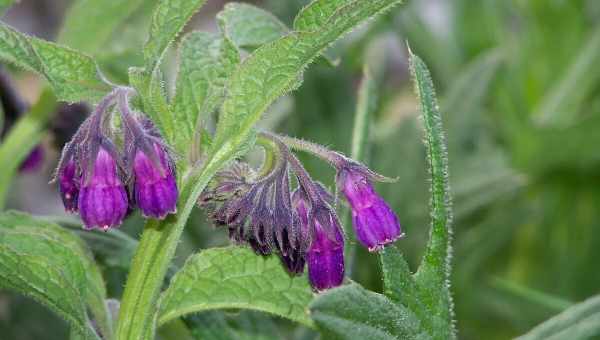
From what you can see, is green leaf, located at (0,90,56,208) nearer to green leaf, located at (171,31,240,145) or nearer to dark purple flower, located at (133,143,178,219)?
green leaf, located at (171,31,240,145)

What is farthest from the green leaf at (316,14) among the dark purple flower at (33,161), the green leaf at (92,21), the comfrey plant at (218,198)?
the dark purple flower at (33,161)

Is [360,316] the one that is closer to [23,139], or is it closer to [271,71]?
[271,71]

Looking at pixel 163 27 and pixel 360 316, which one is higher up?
pixel 163 27

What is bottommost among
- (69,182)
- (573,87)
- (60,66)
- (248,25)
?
(69,182)

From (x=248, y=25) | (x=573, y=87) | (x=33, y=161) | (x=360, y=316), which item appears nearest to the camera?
(x=360, y=316)

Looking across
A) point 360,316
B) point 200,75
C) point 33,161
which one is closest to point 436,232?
point 360,316

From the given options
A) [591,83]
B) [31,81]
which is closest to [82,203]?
[591,83]
